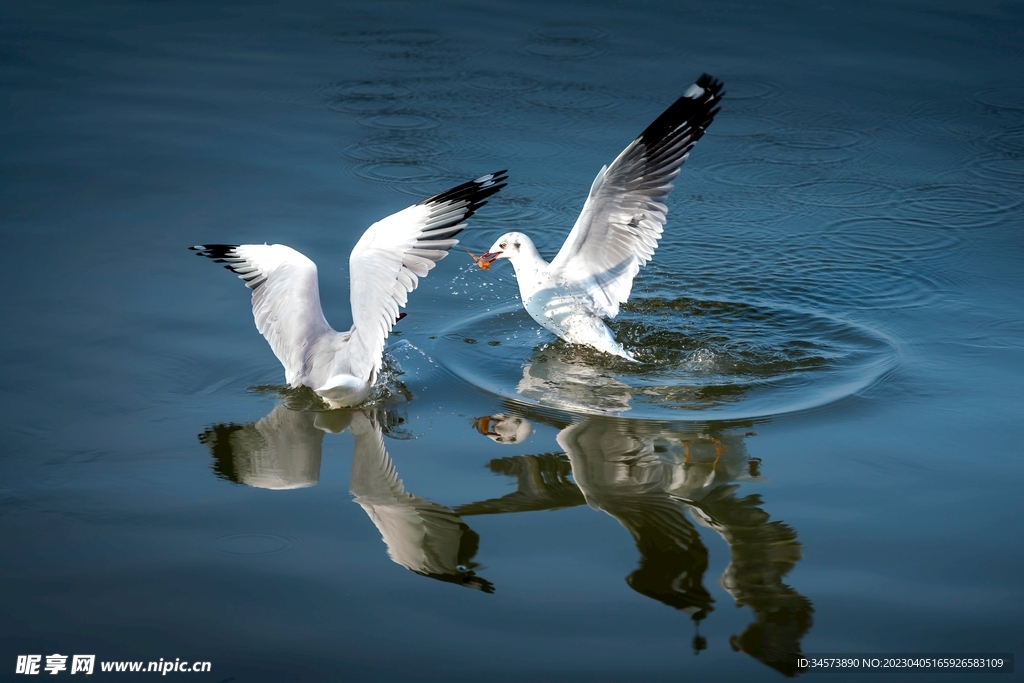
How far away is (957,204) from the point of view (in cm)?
Result: 796

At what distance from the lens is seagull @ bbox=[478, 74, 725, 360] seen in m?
6.15

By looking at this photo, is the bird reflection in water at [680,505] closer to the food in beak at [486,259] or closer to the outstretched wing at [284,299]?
the outstretched wing at [284,299]

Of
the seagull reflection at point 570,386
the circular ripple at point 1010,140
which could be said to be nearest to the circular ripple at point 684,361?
the seagull reflection at point 570,386

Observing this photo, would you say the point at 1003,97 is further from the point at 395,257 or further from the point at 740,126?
the point at 395,257

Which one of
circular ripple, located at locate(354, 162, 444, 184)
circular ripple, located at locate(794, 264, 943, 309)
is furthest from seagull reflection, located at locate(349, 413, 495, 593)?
circular ripple, located at locate(354, 162, 444, 184)

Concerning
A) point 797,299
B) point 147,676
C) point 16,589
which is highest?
point 797,299

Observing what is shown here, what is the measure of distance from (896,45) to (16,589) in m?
10.2

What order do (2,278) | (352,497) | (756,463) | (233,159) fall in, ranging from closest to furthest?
(352,497) < (756,463) < (2,278) < (233,159)

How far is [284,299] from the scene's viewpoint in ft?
18.1

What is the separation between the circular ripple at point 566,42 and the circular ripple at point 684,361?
479cm

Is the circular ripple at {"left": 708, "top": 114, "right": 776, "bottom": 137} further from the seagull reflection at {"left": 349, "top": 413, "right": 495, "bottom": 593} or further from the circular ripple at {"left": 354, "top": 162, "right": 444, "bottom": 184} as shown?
the seagull reflection at {"left": 349, "top": 413, "right": 495, "bottom": 593}

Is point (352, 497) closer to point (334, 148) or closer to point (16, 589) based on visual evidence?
point (16, 589)

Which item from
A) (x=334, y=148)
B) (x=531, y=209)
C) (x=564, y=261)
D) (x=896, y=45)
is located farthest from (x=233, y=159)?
(x=896, y=45)

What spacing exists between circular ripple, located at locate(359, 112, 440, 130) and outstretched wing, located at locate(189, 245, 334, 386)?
336cm
